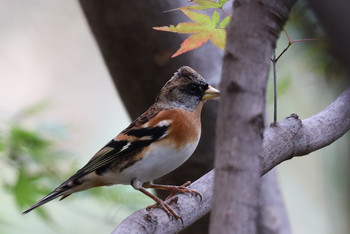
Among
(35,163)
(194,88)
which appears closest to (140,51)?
(194,88)

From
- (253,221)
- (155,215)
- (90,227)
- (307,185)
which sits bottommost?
(307,185)

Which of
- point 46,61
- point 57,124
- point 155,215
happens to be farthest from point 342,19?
point 46,61

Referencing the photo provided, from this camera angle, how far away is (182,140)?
1.75 meters

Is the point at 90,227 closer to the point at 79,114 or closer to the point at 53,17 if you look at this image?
the point at 79,114

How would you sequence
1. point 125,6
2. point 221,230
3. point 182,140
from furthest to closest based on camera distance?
1. point 125,6
2. point 182,140
3. point 221,230

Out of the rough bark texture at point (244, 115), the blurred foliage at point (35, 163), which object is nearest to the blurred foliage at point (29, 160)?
the blurred foliage at point (35, 163)

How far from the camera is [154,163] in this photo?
171cm

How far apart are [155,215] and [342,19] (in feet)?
3.32

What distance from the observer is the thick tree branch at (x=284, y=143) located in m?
1.45

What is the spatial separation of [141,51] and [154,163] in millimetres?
625

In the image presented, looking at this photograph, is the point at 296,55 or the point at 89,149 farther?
the point at 89,149

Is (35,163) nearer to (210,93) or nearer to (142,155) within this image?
(142,155)

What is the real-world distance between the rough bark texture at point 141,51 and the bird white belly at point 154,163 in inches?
21.0

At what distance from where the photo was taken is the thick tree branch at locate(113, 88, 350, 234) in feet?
4.76
